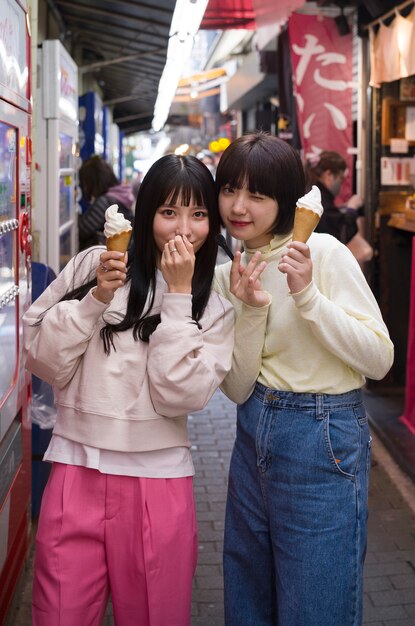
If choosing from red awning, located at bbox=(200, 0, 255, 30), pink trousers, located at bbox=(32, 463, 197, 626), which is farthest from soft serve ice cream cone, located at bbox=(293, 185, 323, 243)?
red awning, located at bbox=(200, 0, 255, 30)

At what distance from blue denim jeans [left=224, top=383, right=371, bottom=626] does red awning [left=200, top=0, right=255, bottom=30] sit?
843 cm

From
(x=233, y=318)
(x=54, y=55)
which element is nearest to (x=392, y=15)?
(x=54, y=55)

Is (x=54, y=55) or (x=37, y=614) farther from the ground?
(x=54, y=55)

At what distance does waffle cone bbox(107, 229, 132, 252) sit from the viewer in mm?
2396

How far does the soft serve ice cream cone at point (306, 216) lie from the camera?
2375 millimetres

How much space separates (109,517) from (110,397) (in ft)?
1.24

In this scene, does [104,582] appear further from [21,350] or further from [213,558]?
[213,558]

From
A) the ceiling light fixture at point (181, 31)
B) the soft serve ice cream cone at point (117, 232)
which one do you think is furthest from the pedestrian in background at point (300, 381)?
the ceiling light fixture at point (181, 31)

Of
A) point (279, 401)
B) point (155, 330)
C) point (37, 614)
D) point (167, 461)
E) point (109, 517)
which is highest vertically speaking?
point (155, 330)

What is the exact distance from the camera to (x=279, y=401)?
2594 millimetres

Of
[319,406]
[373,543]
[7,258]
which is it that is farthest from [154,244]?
[373,543]

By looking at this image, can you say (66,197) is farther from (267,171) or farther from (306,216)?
(306,216)

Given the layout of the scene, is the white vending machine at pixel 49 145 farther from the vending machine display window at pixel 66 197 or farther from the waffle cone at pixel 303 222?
the waffle cone at pixel 303 222

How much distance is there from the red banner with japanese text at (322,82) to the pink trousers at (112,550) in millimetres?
6418
